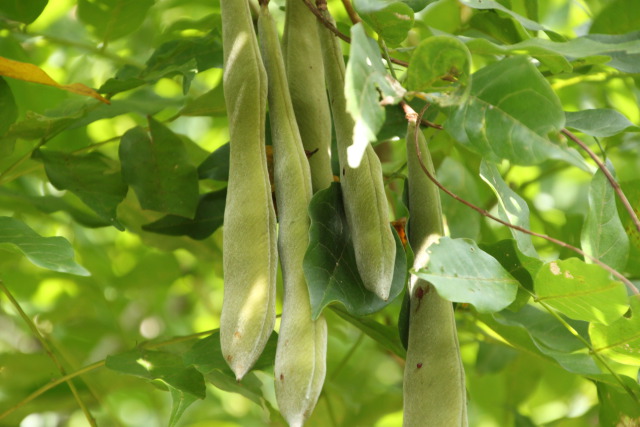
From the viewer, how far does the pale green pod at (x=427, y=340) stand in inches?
29.8

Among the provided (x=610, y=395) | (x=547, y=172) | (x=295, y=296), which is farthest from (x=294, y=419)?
(x=547, y=172)

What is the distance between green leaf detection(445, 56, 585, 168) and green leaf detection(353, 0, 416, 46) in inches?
5.2

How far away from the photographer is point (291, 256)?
2.55 ft

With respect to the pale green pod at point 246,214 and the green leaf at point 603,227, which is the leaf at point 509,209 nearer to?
the green leaf at point 603,227

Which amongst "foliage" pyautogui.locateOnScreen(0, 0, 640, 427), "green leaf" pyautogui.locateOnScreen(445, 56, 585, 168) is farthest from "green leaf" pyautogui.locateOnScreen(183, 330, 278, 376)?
"green leaf" pyautogui.locateOnScreen(445, 56, 585, 168)

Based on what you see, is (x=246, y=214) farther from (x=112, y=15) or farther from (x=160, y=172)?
(x=112, y=15)

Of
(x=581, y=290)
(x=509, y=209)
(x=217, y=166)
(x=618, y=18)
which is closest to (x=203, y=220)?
(x=217, y=166)

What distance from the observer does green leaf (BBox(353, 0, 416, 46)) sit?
782 millimetres

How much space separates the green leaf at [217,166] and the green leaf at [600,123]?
1.59ft

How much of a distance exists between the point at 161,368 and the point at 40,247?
0.69 feet

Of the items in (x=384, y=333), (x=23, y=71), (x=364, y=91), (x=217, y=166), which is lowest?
(x=384, y=333)

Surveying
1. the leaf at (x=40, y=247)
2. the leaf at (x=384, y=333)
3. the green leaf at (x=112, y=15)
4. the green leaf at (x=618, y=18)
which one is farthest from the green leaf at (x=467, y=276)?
the green leaf at (x=112, y=15)

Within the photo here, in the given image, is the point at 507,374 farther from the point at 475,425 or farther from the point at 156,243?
the point at 156,243

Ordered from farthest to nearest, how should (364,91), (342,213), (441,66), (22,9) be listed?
(22,9), (342,213), (441,66), (364,91)
